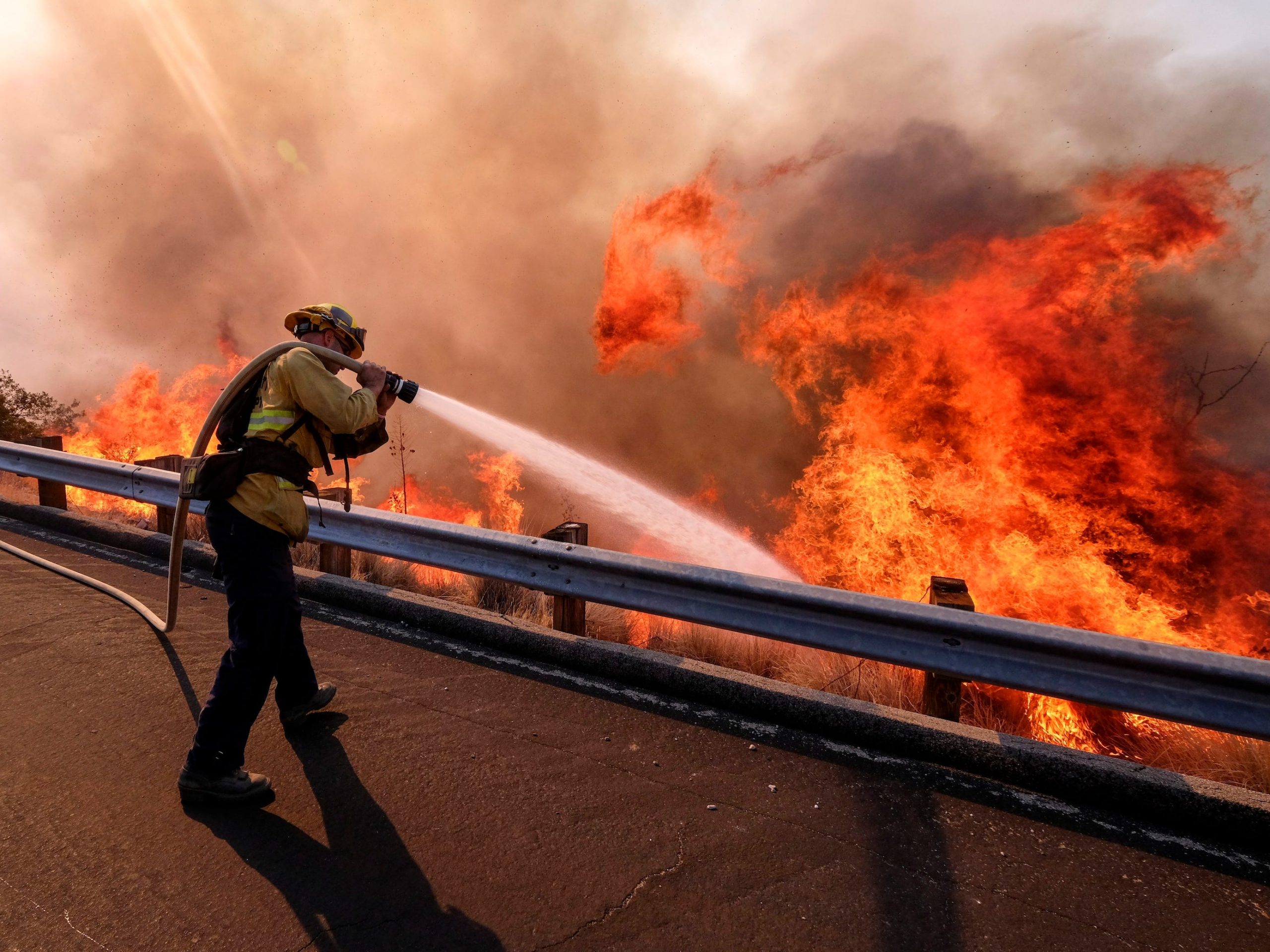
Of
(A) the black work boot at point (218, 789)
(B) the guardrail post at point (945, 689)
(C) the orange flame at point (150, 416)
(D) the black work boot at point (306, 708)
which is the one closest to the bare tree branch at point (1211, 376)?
(B) the guardrail post at point (945, 689)

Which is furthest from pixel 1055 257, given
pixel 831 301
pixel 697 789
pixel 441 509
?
pixel 441 509

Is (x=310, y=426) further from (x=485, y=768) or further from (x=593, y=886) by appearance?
(x=593, y=886)

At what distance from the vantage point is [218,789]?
238cm

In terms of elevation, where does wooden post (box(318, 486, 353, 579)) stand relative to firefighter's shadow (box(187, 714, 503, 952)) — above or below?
above

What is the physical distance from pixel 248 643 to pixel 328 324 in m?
1.44

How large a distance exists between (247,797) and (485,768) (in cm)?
86

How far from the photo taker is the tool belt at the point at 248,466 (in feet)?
8.62

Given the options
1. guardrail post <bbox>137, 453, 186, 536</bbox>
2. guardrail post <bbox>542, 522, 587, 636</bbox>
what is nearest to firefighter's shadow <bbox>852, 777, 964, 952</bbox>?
guardrail post <bbox>542, 522, 587, 636</bbox>

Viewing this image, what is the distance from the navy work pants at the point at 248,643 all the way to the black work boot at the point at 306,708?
2 centimetres

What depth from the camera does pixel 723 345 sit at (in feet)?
66.5

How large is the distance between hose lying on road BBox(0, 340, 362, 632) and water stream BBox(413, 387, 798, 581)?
82cm

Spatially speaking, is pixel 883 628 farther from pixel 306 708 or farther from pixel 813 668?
pixel 306 708

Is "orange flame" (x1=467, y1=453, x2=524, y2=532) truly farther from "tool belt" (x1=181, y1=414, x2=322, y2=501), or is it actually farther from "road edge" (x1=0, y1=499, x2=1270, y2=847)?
"tool belt" (x1=181, y1=414, x2=322, y2=501)

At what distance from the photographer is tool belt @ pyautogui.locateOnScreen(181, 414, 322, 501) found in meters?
2.63
